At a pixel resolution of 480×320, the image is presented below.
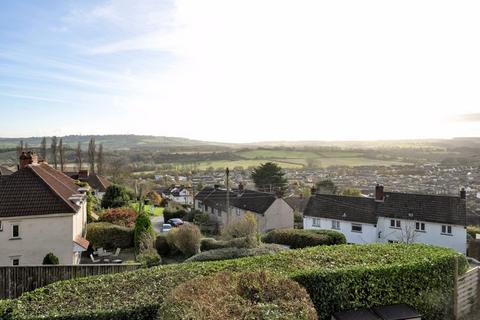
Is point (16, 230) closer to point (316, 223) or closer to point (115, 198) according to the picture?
point (115, 198)

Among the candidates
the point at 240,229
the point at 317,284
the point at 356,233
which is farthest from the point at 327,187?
the point at 317,284

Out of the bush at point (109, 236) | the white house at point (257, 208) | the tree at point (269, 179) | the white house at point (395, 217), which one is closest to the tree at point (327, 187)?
the tree at point (269, 179)

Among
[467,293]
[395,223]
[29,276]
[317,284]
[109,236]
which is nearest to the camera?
[317,284]

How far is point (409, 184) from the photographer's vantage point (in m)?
55.0

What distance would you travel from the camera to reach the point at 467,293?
11.4 metres

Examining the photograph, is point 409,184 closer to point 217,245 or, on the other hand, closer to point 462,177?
point 462,177

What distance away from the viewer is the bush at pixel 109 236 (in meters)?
26.1

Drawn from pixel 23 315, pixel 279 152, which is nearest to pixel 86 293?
pixel 23 315

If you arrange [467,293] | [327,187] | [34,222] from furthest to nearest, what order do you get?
[327,187], [34,222], [467,293]

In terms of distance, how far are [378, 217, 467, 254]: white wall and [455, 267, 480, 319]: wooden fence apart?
20.0 metres

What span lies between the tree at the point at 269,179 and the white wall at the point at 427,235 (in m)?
27.6

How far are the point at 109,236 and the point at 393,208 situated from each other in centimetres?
2294

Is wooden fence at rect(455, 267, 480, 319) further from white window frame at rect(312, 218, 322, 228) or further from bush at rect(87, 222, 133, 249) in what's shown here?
white window frame at rect(312, 218, 322, 228)

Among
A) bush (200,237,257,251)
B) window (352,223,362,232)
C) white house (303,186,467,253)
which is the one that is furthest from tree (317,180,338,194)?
bush (200,237,257,251)
